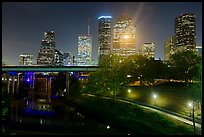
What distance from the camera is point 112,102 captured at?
2000 centimetres

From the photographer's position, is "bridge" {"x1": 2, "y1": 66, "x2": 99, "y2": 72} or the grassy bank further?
"bridge" {"x1": 2, "y1": 66, "x2": 99, "y2": 72}

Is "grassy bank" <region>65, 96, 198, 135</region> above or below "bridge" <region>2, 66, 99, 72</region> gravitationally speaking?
below

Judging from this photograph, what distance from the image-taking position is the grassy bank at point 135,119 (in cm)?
1185

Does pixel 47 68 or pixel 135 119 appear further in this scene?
pixel 47 68

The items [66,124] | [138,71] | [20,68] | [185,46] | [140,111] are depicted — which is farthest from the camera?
[185,46]

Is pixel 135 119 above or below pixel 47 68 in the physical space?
below

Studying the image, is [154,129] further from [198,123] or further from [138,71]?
[138,71]

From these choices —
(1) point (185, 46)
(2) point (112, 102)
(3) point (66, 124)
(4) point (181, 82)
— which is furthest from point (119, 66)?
(1) point (185, 46)

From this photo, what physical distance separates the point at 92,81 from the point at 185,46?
131 feet

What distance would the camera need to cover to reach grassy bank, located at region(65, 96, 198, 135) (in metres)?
11.9

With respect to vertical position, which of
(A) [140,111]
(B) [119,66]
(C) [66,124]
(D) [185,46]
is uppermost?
(D) [185,46]

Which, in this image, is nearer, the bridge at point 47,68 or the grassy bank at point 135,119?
the grassy bank at point 135,119

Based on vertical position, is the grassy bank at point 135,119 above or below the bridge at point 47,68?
below

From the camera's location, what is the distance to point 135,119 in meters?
14.5
